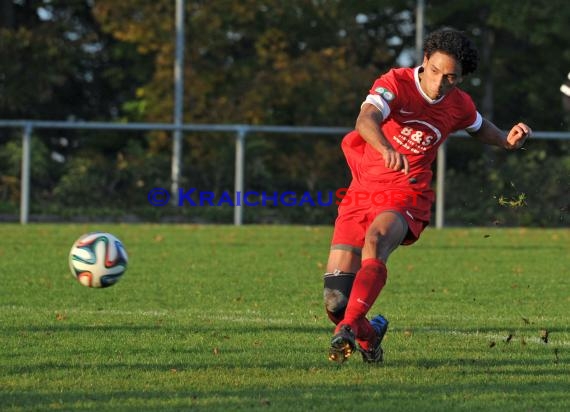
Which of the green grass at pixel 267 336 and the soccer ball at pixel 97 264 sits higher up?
the soccer ball at pixel 97 264

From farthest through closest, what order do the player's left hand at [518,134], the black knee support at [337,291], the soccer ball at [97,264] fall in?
the soccer ball at [97,264]
the player's left hand at [518,134]
the black knee support at [337,291]

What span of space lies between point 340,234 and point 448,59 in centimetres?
126

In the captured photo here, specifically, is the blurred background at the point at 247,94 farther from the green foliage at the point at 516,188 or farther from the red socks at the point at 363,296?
the red socks at the point at 363,296

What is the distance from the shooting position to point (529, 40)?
3756cm

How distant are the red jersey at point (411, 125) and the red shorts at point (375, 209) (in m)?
0.06

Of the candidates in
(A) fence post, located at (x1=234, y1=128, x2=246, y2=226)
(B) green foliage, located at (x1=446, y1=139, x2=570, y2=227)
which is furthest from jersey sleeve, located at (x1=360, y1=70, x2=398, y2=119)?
(B) green foliage, located at (x1=446, y1=139, x2=570, y2=227)

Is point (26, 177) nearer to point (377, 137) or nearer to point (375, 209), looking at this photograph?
point (375, 209)

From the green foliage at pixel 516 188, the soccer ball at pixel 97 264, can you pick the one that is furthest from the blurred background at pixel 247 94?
the soccer ball at pixel 97 264

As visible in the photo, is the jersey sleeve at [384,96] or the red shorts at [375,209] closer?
the jersey sleeve at [384,96]

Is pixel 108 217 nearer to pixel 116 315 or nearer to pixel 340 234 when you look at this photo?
pixel 116 315

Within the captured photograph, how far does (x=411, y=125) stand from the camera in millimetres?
7598

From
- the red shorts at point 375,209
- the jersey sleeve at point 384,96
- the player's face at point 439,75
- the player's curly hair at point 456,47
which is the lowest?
the red shorts at point 375,209

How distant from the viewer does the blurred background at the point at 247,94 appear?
85.6ft

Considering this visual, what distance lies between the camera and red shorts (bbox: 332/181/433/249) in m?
7.53
